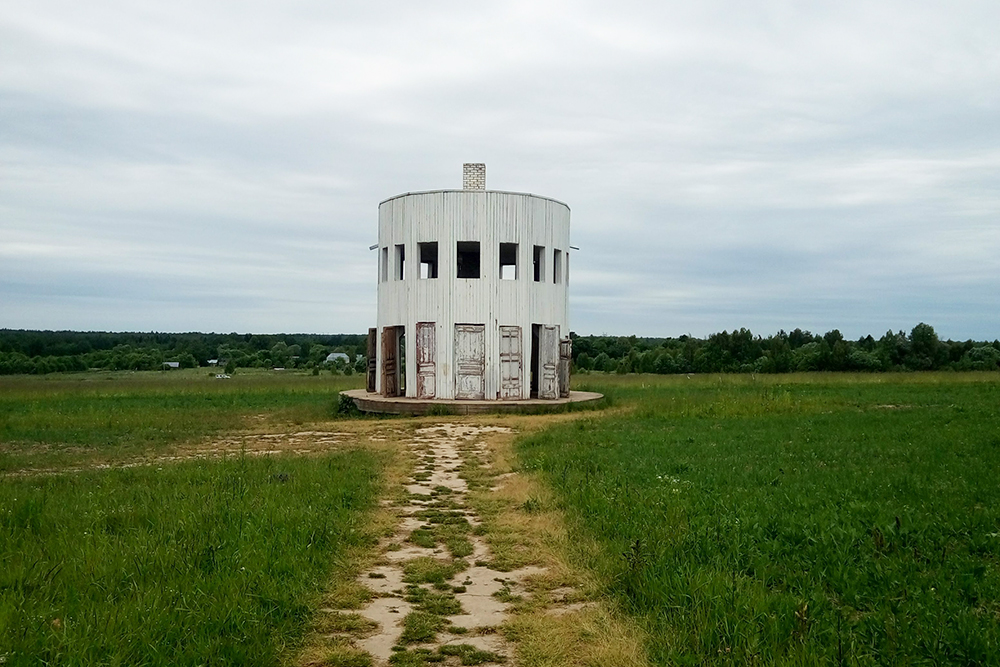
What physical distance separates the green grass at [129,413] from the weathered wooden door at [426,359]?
3199 millimetres

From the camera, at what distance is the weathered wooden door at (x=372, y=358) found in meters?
29.4

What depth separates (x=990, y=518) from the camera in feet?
27.7

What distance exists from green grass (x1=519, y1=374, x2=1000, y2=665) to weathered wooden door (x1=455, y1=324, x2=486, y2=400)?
348 inches

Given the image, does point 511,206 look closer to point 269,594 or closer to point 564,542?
point 564,542

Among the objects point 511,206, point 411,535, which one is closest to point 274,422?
point 511,206

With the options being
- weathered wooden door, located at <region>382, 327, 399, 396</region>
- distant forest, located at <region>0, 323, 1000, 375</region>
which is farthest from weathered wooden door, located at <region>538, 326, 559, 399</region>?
distant forest, located at <region>0, 323, 1000, 375</region>

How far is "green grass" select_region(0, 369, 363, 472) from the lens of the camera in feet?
58.6

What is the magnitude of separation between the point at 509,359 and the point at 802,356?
135ft

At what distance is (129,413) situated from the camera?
25625 mm

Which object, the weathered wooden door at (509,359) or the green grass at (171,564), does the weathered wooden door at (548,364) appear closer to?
the weathered wooden door at (509,359)

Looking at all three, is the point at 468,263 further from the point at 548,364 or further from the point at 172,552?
the point at 172,552

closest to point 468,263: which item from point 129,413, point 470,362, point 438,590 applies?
point 470,362

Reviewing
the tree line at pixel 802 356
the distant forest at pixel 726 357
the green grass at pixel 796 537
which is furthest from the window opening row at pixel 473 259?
the tree line at pixel 802 356

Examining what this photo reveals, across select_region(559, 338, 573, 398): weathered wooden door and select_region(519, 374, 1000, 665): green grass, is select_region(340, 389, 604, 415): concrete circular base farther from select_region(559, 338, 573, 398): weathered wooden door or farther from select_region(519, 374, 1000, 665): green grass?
select_region(519, 374, 1000, 665): green grass
